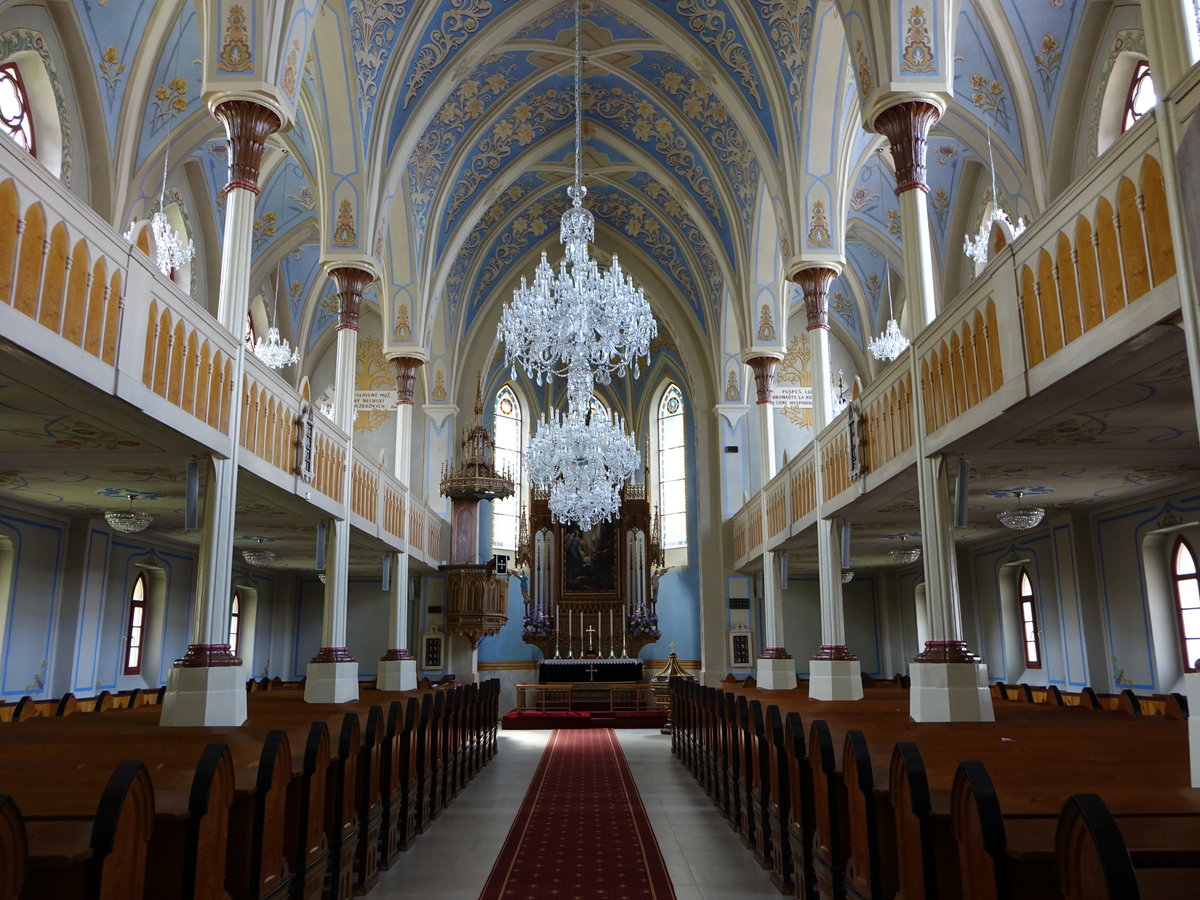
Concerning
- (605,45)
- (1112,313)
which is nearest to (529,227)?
(605,45)

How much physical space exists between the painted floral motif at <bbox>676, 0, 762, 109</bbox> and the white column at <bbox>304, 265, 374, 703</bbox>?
22.9 ft

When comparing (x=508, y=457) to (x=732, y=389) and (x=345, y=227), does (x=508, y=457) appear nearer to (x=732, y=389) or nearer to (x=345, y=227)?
(x=732, y=389)

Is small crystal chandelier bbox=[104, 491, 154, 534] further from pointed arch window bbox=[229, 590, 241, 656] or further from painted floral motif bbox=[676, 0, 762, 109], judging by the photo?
painted floral motif bbox=[676, 0, 762, 109]

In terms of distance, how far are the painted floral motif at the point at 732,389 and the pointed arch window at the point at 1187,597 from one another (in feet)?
37.9

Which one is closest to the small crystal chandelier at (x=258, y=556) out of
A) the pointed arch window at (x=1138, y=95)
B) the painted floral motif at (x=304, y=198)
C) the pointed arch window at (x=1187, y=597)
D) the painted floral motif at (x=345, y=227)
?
the painted floral motif at (x=345, y=227)

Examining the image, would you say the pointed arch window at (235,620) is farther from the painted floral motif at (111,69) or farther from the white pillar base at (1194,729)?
the white pillar base at (1194,729)

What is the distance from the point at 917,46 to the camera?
1017 cm

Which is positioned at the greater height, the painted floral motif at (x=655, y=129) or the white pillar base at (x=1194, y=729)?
the painted floral motif at (x=655, y=129)

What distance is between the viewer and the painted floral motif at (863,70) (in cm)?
1062

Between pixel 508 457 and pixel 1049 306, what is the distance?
22.0 metres

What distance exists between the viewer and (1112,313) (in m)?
6.05

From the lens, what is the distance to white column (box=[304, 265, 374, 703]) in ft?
44.4

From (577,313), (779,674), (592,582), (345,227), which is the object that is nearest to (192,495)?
(577,313)

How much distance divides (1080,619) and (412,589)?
14.9 meters
